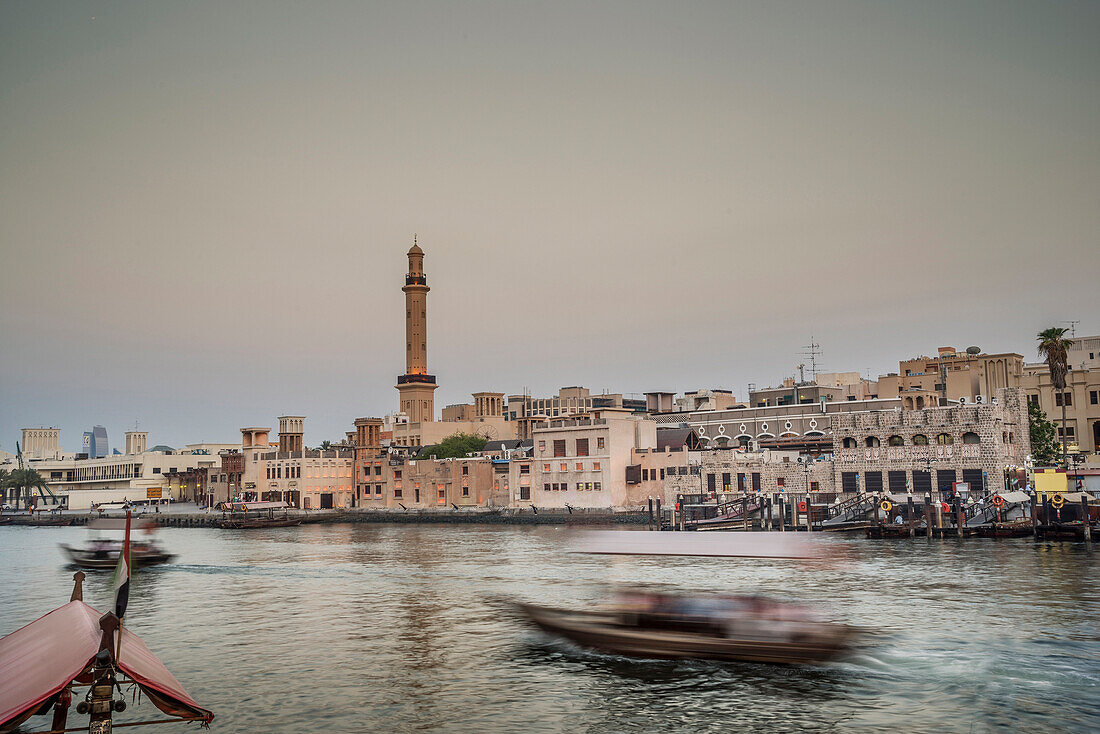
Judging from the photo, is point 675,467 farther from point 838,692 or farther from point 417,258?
point 417,258

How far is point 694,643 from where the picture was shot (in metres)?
26.9

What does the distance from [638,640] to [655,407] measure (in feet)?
350

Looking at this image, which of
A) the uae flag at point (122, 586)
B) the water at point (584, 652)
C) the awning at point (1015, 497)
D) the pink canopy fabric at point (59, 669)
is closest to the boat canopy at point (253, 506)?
the water at point (584, 652)

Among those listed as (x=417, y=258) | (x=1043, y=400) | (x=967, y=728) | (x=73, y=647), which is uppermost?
(x=417, y=258)

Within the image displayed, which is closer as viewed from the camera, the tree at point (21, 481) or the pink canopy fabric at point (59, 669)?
the pink canopy fabric at point (59, 669)

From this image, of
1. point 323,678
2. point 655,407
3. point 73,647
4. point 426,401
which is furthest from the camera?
point 426,401

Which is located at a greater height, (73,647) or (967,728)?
(73,647)

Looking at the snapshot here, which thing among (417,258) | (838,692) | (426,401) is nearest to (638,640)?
(838,692)

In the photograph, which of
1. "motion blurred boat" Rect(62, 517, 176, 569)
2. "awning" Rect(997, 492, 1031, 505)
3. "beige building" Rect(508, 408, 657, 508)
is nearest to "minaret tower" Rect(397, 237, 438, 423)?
"beige building" Rect(508, 408, 657, 508)

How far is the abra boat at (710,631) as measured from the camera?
2623 centimetres

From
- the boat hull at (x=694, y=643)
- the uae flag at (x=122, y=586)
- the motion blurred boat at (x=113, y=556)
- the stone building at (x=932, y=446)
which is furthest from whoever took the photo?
the stone building at (x=932, y=446)

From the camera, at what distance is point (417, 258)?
590 ft

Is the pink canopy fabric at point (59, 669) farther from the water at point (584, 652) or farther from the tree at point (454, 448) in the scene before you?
the tree at point (454, 448)

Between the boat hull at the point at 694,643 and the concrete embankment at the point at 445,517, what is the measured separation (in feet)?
187
